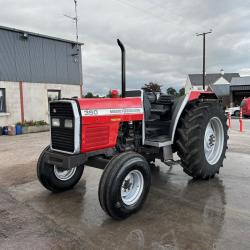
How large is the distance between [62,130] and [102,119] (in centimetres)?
56

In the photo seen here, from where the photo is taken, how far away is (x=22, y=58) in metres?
14.8

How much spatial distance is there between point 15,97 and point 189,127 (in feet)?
39.3

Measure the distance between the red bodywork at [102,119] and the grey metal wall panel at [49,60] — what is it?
42.2 ft

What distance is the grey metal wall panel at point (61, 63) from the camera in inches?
654

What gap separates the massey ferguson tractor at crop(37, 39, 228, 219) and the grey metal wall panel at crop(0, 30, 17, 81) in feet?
35.9

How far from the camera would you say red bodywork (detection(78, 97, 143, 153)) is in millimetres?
3721

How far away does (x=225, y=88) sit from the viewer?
41.9m

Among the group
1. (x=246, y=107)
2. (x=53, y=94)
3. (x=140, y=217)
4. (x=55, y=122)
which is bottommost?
(x=140, y=217)

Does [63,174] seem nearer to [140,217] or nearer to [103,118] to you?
[103,118]

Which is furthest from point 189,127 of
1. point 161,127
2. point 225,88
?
point 225,88

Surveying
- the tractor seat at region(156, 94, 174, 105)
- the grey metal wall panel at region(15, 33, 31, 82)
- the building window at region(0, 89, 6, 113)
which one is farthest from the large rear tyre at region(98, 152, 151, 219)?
the grey metal wall panel at region(15, 33, 31, 82)

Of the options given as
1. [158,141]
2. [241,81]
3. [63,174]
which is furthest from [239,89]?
[63,174]

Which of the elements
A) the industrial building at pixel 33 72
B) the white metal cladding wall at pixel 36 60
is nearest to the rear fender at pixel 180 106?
the industrial building at pixel 33 72

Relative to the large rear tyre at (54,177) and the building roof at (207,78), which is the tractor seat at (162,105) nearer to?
the large rear tyre at (54,177)
